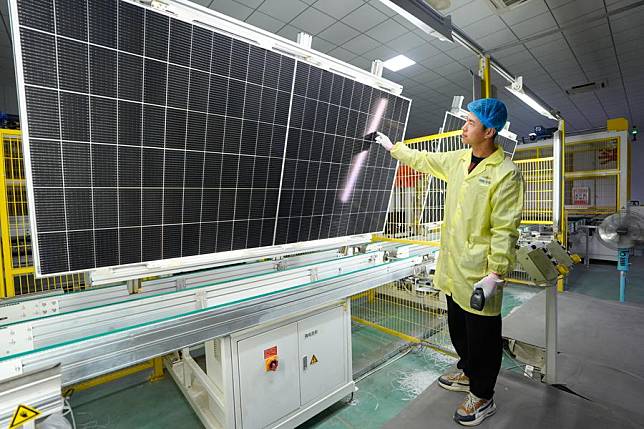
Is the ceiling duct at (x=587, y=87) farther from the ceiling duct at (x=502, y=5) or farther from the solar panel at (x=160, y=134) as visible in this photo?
the solar panel at (x=160, y=134)

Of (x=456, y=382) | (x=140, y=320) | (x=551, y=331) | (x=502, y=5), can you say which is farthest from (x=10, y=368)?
(x=502, y=5)

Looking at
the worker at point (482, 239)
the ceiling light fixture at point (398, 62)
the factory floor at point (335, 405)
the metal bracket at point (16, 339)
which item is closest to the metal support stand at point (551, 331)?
the worker at point (482, 239)

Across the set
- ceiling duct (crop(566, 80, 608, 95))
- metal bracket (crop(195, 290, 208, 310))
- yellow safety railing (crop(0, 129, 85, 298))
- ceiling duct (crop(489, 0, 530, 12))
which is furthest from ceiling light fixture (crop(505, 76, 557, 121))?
yellow safety railing (crop(0, 129, 85, 298))

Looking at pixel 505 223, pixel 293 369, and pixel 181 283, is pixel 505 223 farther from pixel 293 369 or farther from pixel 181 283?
pixel 181 283

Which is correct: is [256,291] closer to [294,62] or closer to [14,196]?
[294,62]

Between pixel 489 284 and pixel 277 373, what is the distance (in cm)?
164

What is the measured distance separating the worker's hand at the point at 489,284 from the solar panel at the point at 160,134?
1350 mm

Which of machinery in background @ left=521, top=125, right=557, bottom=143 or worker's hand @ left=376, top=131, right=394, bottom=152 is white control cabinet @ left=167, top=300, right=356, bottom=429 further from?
machinery in background @ left=521, top=125, right=557, bottom=143

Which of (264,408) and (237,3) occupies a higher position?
(237,3)

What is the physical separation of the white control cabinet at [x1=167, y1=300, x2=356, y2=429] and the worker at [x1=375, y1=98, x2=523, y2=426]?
1.12 meters

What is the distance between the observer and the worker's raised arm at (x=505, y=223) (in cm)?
164

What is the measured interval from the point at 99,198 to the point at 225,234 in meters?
0.72

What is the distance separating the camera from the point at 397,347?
3.89 metres

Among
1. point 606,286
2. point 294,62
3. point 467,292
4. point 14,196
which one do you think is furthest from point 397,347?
point 606,286
